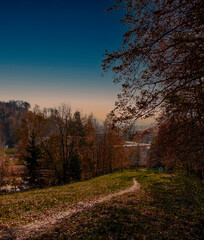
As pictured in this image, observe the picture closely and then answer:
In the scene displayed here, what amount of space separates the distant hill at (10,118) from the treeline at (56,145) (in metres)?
109

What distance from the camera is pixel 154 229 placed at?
5.36 meters

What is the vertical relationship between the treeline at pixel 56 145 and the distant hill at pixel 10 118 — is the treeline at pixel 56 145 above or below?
below

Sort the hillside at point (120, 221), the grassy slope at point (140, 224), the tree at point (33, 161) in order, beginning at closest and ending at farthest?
1. the grassy slope at point (140, 224)
2. the hillside at point (120, 221)
3. the tree at point (33, 161)

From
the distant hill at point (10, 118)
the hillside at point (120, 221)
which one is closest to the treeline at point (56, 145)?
the hillside at point (120, 221)

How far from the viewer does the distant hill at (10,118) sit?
397 ft

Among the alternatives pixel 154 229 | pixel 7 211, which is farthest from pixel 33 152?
pixel 154 229

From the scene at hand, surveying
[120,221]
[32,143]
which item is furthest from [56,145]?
[120,221]

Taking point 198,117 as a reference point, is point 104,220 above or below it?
below

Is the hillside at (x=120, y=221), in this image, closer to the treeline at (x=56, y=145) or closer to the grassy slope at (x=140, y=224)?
the grassy slope at (x=140, y=224)

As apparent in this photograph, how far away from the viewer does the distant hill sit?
121m

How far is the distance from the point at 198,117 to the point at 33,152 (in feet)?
70.7

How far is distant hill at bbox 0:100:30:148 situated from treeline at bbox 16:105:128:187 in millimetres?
108842

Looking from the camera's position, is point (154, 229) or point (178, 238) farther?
point (154, 229)

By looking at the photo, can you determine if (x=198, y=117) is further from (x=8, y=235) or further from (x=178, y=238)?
(x=8, y=235)
